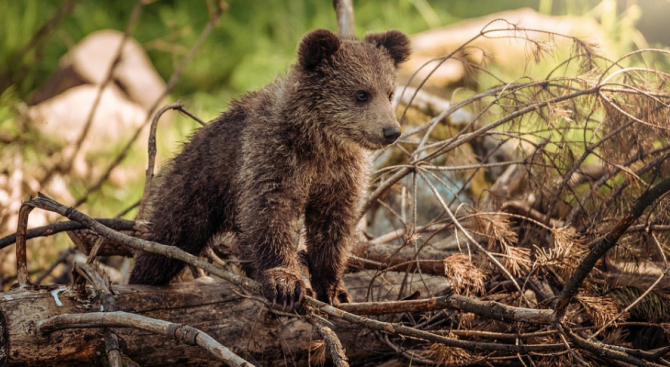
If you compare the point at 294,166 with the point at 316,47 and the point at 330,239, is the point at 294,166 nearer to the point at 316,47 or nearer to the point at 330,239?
the point at 330,239

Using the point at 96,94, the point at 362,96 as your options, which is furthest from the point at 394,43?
the point at 96,94

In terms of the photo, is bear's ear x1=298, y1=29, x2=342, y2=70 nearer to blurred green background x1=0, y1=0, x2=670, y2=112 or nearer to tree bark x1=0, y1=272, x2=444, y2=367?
tree bark x1=0, y1=272, x2=444, y2=367

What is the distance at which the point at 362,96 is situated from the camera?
3.49 metres

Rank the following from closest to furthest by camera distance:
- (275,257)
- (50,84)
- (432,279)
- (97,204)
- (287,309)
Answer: (287,309) → (275,257) → (432,279) → (97,204) → (50,84)

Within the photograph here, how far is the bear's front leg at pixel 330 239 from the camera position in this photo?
3.48 metres

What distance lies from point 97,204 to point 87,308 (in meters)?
3.80

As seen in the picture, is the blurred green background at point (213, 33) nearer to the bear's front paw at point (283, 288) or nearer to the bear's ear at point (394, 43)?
the bear's ear at point (394, 43)

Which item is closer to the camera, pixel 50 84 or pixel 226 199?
pixel 226 199

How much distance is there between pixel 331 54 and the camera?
139 inches

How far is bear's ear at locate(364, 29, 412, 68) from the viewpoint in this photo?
3.75 m

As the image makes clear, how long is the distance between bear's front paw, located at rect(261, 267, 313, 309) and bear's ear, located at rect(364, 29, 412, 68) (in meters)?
1.40

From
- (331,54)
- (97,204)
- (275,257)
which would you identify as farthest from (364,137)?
(97,204)

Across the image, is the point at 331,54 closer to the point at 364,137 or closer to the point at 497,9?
the point at 364,137

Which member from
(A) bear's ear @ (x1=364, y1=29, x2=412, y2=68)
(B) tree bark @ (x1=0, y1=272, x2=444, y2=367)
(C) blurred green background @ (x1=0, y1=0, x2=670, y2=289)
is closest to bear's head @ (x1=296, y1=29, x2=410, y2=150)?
(A) bear's ear @ (x1=364, y1=29, x2=412, y2=68)
